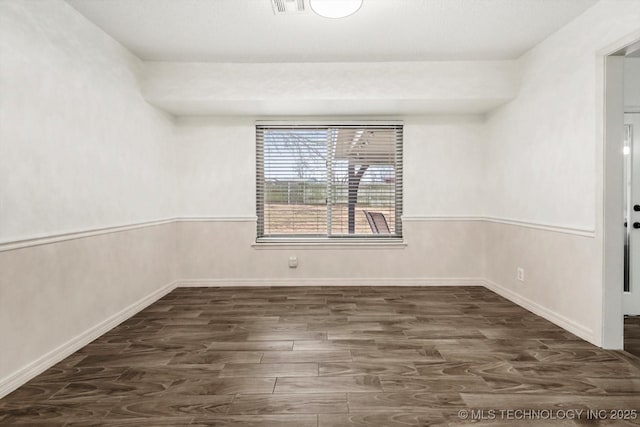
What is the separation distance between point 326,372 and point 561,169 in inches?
101

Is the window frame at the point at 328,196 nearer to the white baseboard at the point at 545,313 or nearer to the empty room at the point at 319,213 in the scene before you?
the empty room at the point at 319,213

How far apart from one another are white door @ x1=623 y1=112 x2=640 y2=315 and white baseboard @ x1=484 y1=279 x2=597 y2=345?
2.92 ft

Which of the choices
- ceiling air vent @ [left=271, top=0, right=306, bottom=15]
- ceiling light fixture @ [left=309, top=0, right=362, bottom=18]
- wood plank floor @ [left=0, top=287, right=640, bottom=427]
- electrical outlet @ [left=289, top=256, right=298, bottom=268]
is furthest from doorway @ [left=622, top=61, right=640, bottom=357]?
electrical outlet @ [left=289, top=256, right=298, bottom=268]

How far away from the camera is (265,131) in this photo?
169 inches

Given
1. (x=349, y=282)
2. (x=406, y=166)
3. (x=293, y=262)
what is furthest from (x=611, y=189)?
(x=293, y=262)

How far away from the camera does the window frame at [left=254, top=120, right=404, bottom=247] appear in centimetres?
423

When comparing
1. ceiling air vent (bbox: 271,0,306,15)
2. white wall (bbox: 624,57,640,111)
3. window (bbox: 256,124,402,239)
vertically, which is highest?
ceiling air vent (bbox: 271,0,306,15)

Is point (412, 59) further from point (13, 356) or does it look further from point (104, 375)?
point (13, 356)

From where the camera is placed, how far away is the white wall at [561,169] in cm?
249

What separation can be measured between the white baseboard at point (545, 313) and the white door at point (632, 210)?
2.92 feet

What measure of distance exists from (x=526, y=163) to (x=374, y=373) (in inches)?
103

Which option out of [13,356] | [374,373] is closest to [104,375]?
[13,356]

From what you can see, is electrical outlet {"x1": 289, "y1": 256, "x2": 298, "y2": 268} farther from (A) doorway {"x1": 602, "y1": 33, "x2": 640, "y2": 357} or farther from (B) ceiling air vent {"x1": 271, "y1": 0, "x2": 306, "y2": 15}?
(A) doorway {"x1": 602, "y1": 33, "x2": 640, "y2": 357}

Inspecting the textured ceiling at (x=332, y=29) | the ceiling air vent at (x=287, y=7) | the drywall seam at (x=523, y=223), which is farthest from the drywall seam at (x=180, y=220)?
the ceiling air vent at (x=287, y=7)
